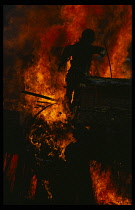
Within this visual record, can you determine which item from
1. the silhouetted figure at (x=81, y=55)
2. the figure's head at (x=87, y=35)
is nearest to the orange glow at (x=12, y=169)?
the silhouetted figure at (x=81, y=55)

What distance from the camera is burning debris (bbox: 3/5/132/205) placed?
1064 centimetres

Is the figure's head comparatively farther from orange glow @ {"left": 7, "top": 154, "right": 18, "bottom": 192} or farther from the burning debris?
orange glow @ {"left": 7, "top": 154, "right": 18, "bottom": 192}

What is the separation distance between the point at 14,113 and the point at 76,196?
5134 mm

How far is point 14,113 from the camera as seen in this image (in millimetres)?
10289

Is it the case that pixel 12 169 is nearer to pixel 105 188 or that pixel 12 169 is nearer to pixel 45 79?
pixel 105 188

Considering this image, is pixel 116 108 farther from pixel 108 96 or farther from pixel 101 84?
pixel 101 84

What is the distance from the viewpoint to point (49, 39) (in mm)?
13070

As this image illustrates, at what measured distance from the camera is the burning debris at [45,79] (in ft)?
34.9

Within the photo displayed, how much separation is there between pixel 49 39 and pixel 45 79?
271 cm

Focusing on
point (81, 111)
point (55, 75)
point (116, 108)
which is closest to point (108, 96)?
point (116, 108)

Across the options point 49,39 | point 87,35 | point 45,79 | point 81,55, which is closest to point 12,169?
point 45,79

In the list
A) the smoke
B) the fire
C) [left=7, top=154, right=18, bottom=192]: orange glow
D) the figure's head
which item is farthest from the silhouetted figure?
the fire

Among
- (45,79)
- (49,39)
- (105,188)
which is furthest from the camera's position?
(45,79)

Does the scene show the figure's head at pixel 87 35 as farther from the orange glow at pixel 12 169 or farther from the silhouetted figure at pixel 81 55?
the orange glow at pixel 12 169
